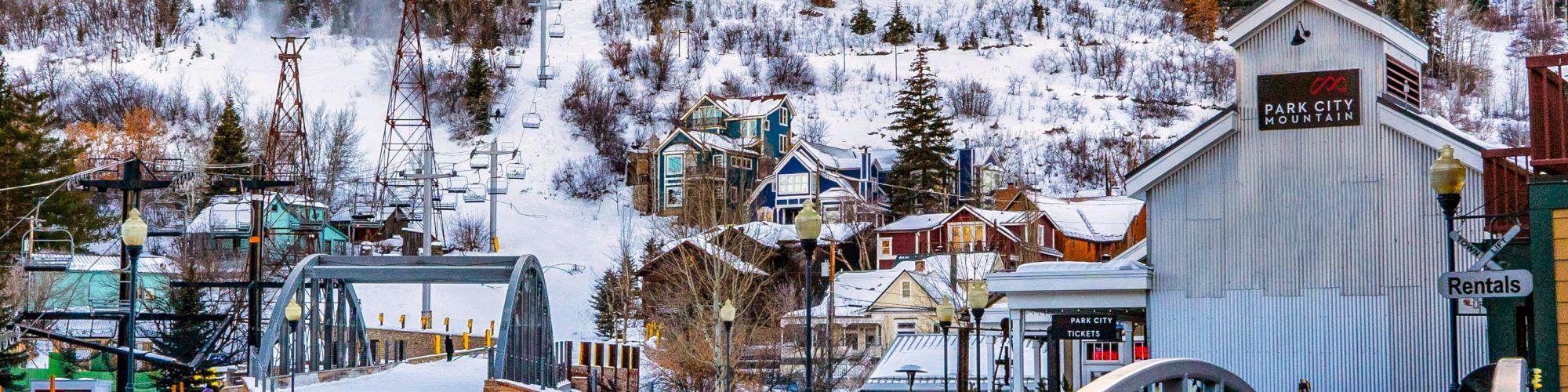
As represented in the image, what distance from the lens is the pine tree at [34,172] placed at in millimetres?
56219

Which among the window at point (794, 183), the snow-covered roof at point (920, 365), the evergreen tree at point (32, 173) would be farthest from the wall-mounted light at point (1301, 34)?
the window at point (794, 183)

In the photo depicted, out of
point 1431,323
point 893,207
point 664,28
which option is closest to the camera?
point 1431,323

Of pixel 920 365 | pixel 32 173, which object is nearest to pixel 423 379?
pixel 920 365

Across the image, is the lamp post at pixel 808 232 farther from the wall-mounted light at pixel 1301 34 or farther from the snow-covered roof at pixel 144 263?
the snow-covered roof at pixel 144 263

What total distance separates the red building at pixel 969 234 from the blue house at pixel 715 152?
32.2 feet

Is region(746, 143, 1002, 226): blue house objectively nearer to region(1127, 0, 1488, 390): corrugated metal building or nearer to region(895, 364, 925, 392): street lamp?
region(895, 364, 925, 392): street lamp

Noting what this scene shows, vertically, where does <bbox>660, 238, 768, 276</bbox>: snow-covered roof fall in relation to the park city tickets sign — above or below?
below

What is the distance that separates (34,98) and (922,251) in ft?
122

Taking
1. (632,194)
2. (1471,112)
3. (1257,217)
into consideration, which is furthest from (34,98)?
(1471,112)

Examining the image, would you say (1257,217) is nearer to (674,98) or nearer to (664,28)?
(674,98)

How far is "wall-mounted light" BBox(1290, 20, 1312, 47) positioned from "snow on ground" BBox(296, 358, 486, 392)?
15704mm

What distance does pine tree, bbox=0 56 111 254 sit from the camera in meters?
56.2

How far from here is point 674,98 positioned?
4168 inches

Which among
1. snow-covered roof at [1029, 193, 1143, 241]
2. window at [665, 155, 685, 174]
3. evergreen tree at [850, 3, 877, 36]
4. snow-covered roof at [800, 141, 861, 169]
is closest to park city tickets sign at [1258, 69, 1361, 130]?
snow-covered roof at [1029, 193, 1143, 241]
